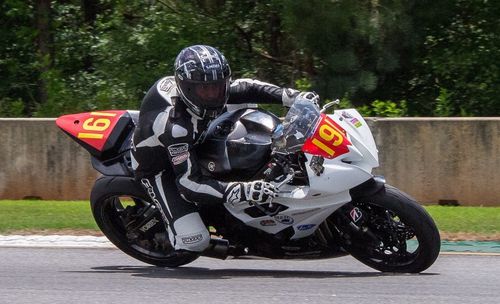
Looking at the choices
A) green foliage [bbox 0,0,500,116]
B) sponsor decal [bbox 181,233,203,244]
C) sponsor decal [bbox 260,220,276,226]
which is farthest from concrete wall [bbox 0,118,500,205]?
sponsor decal [bbox 181,233,203,244]

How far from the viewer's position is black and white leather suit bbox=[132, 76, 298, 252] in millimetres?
7316

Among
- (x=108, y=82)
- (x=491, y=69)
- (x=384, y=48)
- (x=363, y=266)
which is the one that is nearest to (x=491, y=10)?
(x=491, y=69)

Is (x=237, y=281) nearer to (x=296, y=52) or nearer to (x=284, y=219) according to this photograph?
(x=284, y=219)

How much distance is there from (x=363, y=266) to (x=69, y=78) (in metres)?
11.6

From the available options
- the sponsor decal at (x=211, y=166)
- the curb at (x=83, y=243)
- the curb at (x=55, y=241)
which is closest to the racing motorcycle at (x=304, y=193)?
the sponsor decal at (x=211, y=166)

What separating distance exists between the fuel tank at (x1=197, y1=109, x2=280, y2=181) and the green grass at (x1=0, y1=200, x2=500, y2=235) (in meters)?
2.89

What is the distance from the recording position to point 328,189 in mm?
7004

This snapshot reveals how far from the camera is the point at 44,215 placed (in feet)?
35.2

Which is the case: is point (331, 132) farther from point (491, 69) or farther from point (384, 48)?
point (491, 69)

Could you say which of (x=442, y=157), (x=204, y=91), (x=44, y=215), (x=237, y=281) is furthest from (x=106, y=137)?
(x=442, y=157)

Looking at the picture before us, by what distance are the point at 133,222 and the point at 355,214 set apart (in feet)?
→ 6.49

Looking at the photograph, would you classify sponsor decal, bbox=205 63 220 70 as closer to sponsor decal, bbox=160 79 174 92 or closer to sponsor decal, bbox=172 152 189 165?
sponsor decal, bbox=160 79 174 92

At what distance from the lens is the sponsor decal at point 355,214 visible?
7211 millimetres

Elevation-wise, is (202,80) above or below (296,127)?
above
